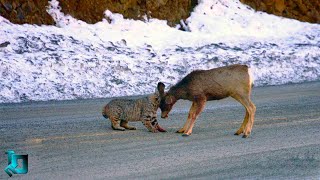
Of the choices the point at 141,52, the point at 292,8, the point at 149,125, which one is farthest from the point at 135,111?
the point at 292,8

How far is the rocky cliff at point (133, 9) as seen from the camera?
23.5 m

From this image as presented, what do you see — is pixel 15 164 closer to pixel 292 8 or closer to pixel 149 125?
pixel 149 125

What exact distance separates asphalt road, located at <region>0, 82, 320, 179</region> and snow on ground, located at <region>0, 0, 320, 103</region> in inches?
84.3

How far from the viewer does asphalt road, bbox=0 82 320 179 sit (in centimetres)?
970

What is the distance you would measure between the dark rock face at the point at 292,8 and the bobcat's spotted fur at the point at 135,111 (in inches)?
653

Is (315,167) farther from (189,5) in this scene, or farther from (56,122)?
(189,5)

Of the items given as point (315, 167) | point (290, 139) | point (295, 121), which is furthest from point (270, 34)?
point (315, 167)

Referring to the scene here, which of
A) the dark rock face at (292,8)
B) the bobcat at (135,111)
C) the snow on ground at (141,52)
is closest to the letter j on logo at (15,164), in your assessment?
the bobcat at (135,111)

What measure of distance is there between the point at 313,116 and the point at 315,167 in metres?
4.71

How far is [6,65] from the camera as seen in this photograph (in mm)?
18531

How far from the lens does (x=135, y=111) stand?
1313 centimetres

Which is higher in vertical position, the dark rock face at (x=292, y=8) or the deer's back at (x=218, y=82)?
the deer's back at (x=218, y=82)

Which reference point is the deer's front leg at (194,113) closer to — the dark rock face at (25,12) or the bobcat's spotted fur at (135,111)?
the bobcat's spotted fur at (135,111)

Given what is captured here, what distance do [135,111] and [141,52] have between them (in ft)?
30.0
